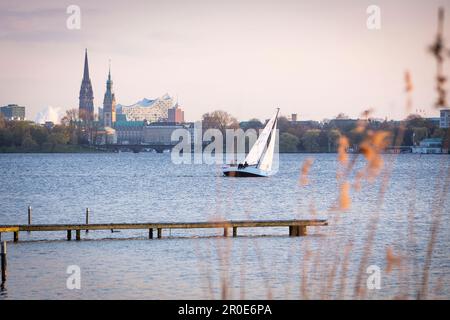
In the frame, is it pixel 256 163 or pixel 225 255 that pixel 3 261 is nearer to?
pixel 225 255

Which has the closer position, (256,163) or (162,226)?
(162,226)

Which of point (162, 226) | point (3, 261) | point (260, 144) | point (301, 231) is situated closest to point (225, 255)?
point (3, 261)

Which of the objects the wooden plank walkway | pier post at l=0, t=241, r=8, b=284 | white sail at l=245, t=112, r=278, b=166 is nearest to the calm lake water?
pier post at l=0, t=241, r=8, b=284

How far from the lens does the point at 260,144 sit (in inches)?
3501

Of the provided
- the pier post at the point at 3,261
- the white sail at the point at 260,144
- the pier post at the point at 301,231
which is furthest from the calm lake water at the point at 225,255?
the white sail at the point at 260,144

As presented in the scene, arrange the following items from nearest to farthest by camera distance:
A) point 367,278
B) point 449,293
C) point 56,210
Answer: point 449,293
point 367,278
point 56,210

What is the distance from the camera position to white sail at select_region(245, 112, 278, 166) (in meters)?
88.6

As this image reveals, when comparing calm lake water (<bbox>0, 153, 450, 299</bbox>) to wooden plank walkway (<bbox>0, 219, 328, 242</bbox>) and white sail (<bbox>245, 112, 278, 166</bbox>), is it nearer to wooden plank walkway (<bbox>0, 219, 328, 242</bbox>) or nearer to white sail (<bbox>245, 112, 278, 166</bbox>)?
wooden plank walkway (<bbox>0, 219, 328, 242</bbox>)

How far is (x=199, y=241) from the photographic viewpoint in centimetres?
3753

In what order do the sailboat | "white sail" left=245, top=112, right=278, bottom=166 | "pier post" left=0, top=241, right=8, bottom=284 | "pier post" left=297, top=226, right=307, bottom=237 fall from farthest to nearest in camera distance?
the sailboat → "white sail" left=245, top=112, right=278, bottom=166 → "pier post" left=297, top=226, right=307, bottom=237 → "pier post" left=0, top=241, right=8, bottom=284

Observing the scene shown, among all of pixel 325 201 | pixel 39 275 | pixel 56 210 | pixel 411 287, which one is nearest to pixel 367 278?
pixel 411 287

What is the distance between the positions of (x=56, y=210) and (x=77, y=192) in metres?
23.0
